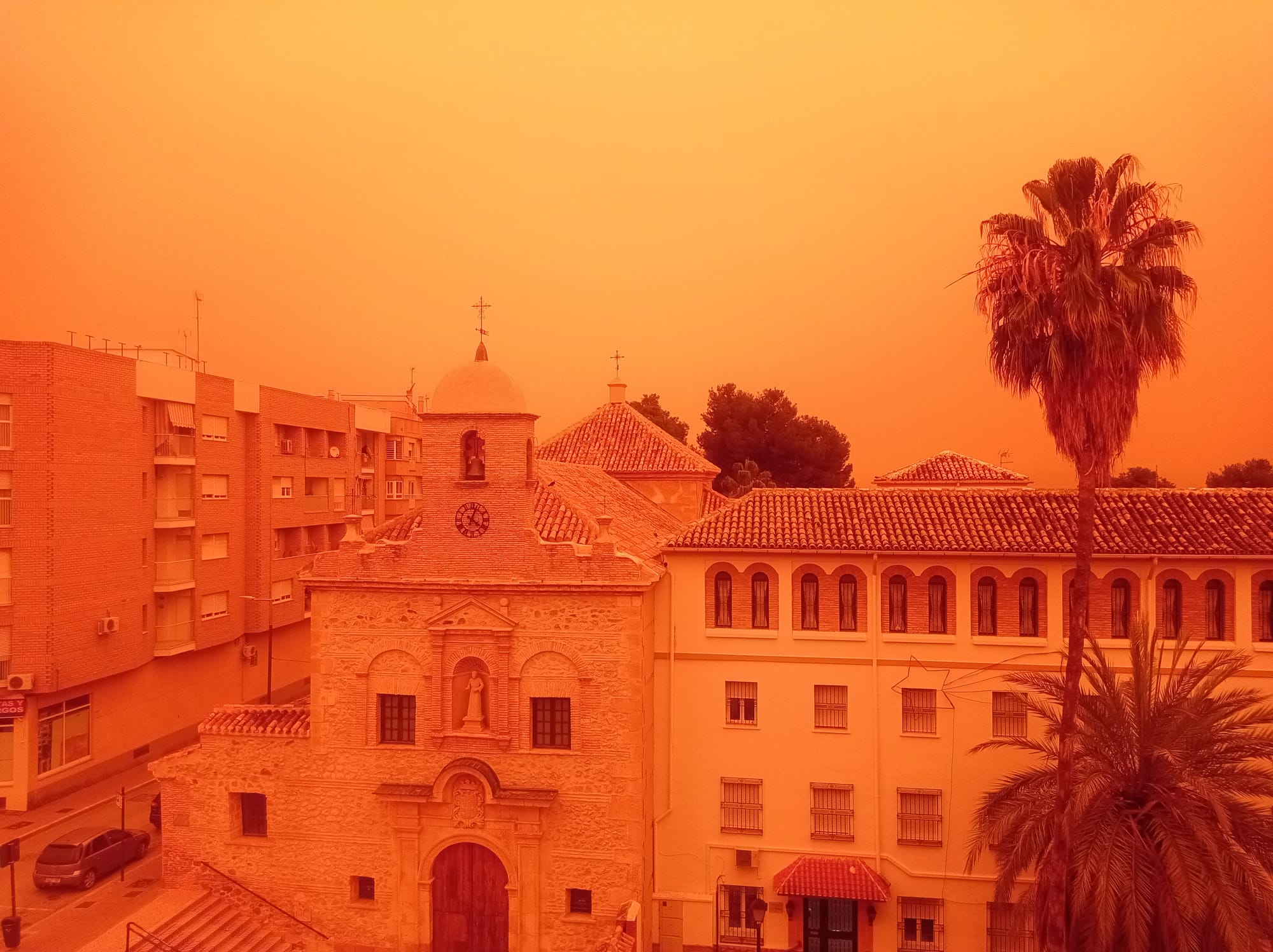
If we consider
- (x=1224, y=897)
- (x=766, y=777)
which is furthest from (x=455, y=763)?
(x=1224, y=897)

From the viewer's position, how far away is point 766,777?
24.4 meters

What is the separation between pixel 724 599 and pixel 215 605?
27.7 meters

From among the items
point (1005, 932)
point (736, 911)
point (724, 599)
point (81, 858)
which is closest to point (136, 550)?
point (81, 858)

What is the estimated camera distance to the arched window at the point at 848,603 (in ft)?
80.1

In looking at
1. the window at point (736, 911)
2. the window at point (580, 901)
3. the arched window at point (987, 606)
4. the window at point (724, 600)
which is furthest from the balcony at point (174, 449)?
the arched window at point (987, 606)

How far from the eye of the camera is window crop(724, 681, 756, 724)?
24.6 meters

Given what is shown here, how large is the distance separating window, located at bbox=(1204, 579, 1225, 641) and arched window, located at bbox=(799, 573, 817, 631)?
8.87 m

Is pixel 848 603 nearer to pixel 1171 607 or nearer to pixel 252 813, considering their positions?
pixel 1171 607

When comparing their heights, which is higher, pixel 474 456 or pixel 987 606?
pixel 474 456

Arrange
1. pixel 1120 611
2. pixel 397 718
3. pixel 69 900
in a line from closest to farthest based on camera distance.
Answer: pixel 1120 611
pixel 397 718
pixel 69 900

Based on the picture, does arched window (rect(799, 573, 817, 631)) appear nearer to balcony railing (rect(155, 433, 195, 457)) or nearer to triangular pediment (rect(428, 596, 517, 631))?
triangular pediment (rect(428, 596, 517, 631))

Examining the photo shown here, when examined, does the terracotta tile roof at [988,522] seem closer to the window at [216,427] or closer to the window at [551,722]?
the window at [551,722]

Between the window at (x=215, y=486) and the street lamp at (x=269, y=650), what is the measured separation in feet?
16.1

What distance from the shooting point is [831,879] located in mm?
23359
